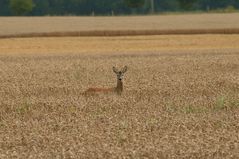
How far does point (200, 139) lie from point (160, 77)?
1234cm

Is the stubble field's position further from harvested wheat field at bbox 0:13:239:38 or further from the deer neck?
harvested wheat field at bbox 0:13:239:38

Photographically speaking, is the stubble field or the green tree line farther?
the green tree line

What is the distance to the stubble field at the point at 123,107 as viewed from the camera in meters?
13.0

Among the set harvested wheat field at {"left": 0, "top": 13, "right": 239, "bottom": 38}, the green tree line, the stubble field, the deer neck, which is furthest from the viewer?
the green tree line

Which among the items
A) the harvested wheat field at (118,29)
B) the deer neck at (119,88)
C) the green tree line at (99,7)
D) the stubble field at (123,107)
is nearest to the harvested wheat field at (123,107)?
the stubble field at (123,107)

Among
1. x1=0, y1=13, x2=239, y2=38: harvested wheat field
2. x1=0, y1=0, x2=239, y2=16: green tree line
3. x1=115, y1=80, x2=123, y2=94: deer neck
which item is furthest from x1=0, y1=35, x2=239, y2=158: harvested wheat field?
x1=0, y1=0, x2=239, y2=16: green tree line

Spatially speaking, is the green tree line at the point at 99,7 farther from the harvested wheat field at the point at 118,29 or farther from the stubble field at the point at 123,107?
the stubble field at the point at 123,107

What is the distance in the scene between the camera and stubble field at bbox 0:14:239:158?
42.6ft

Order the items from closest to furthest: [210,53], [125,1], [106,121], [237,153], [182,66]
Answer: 1. [237,153]
2. [106,121]
3. [182,66]
4. [210,53]
5. [125,1]

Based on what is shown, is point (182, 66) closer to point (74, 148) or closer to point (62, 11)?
point (74, 148)

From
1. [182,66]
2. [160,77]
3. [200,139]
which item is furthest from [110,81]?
[200,139]

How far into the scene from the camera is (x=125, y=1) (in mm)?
120375

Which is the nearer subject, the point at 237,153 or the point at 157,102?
the point at 237,153

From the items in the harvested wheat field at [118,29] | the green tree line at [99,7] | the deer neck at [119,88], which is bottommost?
the green tree line at [99,7]
